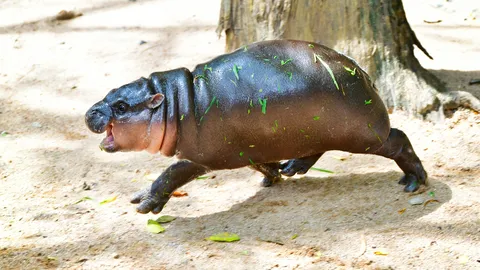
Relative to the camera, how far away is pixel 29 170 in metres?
4.83

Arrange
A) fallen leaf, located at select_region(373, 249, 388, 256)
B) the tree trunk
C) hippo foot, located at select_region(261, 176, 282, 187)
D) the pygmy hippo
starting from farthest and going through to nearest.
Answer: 1. the tree trunk
2. hippo foot, located at select_region(261, 176, 282, 187)
3. the pygmy hippo
4. fallen leaf, located at select_region(373, 249, 388, 256)

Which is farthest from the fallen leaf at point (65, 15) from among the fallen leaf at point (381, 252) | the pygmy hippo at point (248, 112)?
the fallen leaf at point (381, 252)

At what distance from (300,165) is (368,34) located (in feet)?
4.35

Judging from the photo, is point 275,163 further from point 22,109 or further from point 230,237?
point 22,109

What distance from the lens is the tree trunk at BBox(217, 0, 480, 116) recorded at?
506 cm

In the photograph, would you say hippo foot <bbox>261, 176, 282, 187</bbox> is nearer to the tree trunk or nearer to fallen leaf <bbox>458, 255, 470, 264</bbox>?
the tree trunk

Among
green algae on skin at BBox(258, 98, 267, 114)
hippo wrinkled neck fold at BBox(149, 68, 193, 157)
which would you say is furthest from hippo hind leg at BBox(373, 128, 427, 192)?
hippo wrinkled neck fold at BBox(149, 68, 193, 157)

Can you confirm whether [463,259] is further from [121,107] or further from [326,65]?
[121,107]

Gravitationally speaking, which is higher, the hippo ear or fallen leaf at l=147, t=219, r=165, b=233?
the hippo ear

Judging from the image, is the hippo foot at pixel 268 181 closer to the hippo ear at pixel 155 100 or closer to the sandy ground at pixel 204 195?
the sandy ground at pixel 204 195

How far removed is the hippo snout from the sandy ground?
21.9 inches

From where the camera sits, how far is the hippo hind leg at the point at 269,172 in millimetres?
4263

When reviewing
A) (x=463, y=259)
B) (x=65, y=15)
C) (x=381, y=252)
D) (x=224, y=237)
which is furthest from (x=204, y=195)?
(x=65, y=15)

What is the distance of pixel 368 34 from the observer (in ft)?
16.8
